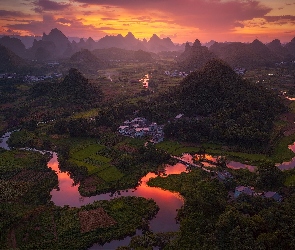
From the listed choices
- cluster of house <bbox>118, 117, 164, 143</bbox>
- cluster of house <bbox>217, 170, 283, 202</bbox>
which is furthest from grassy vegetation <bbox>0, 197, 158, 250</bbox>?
cluster of house <bbox>118, 117, 164, 143</bbox>

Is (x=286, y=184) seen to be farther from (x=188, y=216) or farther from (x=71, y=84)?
(x=71, y=84)

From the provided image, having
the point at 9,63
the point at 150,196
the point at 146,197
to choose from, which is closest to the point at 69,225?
the point at 146,197

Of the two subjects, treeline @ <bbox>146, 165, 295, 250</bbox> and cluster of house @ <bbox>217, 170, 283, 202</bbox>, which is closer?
treeline @ <bbox>146, 165, 295, 250</bbox>

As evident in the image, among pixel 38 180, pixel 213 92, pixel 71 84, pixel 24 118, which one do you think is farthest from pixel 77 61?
pixel 38 180

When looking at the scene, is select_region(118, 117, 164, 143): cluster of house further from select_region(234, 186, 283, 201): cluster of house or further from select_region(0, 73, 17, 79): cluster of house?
select_region(0, 73, 17, 79): cluster of house

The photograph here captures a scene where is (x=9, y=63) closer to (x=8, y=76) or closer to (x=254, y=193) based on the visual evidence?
(x=8, y=76)
